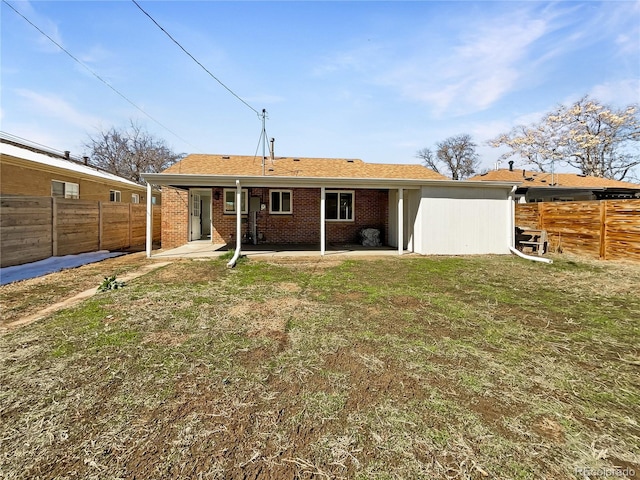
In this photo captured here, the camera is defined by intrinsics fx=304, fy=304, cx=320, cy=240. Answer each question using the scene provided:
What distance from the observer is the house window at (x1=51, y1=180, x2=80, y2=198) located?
475 inches

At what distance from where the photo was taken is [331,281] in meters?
6.77

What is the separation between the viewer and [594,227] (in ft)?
32.9

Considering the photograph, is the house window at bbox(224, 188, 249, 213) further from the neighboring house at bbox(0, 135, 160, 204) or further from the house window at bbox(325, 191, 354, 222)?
the neighboring house at bbox(0, 135, 160, 204)

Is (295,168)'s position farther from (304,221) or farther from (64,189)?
(64,189)

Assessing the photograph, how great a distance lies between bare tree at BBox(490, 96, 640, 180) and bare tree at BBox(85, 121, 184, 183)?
37.1 m

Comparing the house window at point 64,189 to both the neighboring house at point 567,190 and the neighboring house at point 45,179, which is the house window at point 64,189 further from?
the neighboring house at point 567,190

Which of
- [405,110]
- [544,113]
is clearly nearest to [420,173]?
[405,110]

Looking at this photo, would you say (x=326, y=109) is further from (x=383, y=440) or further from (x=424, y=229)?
(x=383, y=440)

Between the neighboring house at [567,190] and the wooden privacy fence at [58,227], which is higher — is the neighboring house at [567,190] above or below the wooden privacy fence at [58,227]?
above

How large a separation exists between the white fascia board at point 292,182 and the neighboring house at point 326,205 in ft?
0.10

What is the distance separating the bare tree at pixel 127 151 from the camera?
29297 mm

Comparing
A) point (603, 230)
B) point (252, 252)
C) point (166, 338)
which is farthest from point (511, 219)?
point (166, 338)

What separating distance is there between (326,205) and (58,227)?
9228 millimetres

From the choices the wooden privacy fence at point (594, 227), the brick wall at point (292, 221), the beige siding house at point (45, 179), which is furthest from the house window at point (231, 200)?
the wooden privacy fence at point (594, 227)
